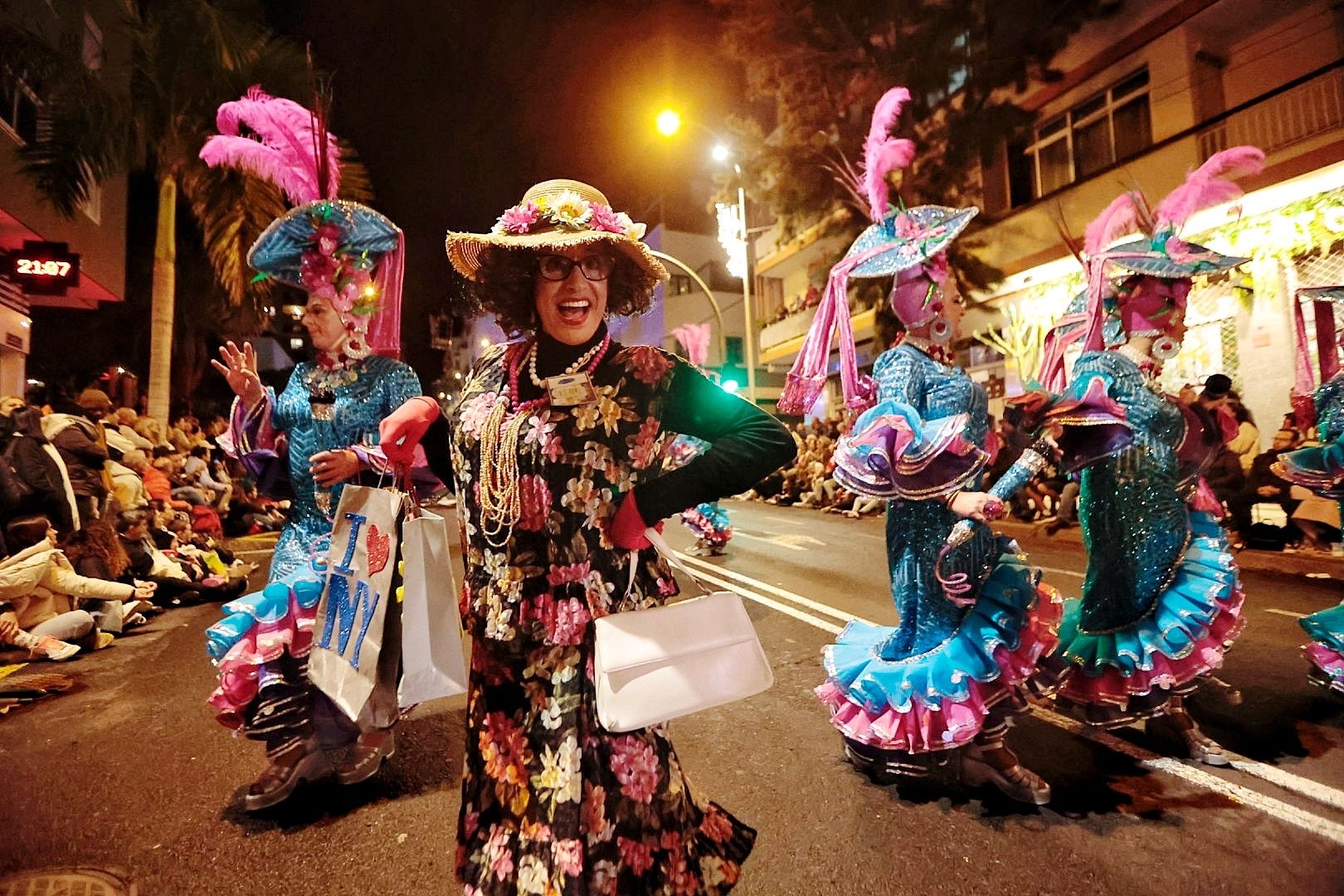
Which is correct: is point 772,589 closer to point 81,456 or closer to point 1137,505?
point 1137,505

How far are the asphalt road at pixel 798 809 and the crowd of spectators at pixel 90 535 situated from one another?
1.74 meters

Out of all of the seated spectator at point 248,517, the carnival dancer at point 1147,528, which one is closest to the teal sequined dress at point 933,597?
the carnival dancer at point 1147,528

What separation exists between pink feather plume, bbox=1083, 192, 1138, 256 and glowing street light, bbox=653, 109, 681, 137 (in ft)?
36.8

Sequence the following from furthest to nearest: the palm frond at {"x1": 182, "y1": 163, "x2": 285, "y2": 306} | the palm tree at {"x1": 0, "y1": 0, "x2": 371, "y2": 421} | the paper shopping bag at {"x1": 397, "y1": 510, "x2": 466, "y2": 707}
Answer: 1. the palm frond at {"x1": 182, "y1": 163, "x2": 285, "y2": 306}
2. the palm tree at {"x1": 0, "y1": 0, "x2": 371, "y2": 421}
3. the paper shopping bag at {"x1": 397, "y1": 510, "x2": 466, "y2": 707}

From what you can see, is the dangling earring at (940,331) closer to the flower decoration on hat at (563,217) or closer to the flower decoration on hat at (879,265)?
the flower decoration on hat at (879,265)

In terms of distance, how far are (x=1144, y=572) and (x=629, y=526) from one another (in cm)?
303

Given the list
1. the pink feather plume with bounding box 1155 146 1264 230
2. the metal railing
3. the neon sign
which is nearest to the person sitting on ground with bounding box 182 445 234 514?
the neon sign

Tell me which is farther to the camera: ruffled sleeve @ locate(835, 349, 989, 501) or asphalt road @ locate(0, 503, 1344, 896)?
ruffled sleeve @ locate(835, 349, 989, 501)

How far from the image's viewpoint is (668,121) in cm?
1440

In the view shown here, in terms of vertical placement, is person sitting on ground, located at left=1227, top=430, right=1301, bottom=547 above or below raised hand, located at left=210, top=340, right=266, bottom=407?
below

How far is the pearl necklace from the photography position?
76.8 inches

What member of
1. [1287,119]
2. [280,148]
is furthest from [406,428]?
[1287,119]

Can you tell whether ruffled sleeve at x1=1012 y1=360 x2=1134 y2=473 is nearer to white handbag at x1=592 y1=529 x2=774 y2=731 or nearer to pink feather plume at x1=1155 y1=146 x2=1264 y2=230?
pink feather plume at x1=1155 y1=146 x2=1264 y2=230

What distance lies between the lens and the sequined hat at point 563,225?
1931 millimetres
